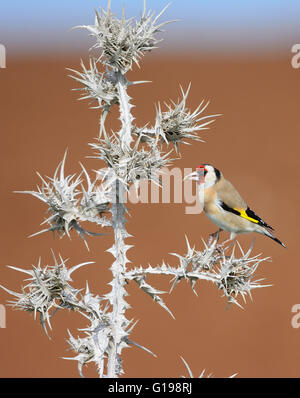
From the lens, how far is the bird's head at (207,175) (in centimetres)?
275

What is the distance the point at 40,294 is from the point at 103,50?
0.83m

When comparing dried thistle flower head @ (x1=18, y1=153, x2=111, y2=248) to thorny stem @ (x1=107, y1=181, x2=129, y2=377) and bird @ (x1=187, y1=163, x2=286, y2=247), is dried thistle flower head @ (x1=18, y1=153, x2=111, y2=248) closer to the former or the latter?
thorny stem @ (x1=107, y1=181, x2=129, y2=377)

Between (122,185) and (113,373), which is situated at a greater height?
(122,185)

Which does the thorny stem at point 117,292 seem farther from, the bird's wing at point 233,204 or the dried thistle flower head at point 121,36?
the bird's wing at point 233,204

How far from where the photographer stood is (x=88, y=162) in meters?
10.1

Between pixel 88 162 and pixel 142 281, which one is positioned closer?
pixel 142 281

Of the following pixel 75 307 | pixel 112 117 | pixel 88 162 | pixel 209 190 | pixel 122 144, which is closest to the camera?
pixel 122 144

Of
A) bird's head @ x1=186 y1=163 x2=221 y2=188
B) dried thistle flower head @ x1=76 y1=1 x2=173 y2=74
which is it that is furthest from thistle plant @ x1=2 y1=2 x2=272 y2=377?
bird's head @ x1=186 y1=163 x2=221 y2=188

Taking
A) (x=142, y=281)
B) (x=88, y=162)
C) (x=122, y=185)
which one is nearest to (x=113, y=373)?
(x=142, y=281)

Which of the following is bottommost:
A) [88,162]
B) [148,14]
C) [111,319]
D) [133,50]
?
[111,319]

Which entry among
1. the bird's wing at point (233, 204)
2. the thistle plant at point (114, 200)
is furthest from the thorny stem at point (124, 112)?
the bird's wing at point (233, 204)

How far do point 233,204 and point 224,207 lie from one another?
7 cm

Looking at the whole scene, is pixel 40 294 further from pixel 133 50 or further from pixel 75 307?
pixel 133 50

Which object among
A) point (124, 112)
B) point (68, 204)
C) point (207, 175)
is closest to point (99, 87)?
point (124, 112)
